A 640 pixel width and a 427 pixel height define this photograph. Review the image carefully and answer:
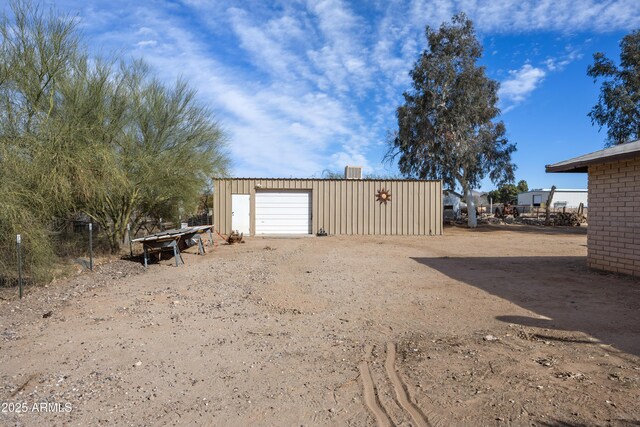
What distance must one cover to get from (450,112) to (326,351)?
2657 cm

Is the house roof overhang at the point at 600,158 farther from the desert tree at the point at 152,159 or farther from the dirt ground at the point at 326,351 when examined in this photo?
the desert tree at the point at 152,159

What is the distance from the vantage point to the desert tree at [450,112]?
1109 inches

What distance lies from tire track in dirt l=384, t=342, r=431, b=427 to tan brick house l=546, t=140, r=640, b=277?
6.80m

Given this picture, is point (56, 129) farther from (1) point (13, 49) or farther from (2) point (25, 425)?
(2) point (25, 425)

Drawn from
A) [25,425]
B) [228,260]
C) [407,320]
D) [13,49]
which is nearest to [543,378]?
[407,320]

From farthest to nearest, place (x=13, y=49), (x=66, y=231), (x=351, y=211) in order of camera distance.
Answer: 1. (x=351, y=211)
2. (x=66, y=231)
3. (x=13, y=49)

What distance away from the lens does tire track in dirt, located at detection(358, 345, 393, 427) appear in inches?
123

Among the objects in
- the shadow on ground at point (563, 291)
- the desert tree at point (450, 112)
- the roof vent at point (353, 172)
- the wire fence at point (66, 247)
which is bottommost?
the shadow on ground at point (563, 291)

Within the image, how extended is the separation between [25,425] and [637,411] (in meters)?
4.49

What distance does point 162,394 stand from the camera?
3623 mm

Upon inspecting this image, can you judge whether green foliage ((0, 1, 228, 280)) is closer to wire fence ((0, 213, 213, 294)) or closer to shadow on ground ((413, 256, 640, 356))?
wire fence ((0, 213, 213, 294))

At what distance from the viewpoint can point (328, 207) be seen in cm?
2114

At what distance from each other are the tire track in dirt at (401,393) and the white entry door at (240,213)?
54.6 feet

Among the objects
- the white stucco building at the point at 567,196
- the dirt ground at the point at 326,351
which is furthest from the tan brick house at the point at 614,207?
the white stucco building at the point at 567,196
